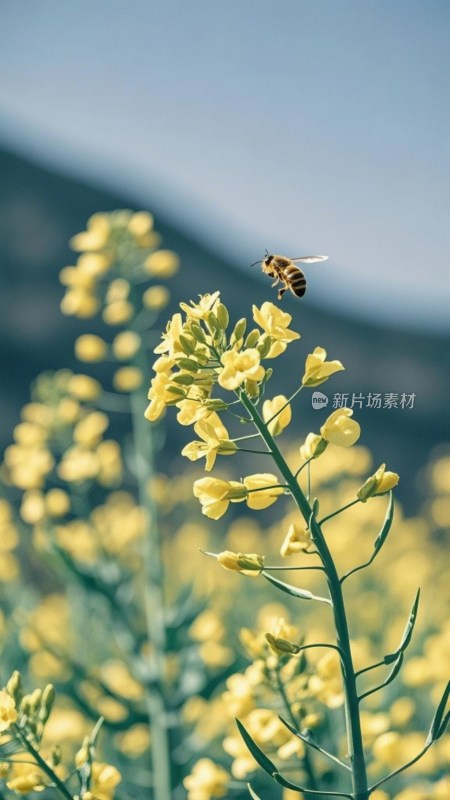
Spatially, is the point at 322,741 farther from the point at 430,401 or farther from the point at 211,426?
the point at 430,401

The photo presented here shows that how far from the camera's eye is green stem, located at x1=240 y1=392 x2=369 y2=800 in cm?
100

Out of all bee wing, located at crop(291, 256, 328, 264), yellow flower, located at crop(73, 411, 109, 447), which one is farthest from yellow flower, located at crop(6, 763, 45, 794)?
yellow flower, located at crop(73, 411, 109, 447)

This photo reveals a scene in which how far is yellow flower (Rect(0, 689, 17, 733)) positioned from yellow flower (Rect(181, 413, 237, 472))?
1.38ft

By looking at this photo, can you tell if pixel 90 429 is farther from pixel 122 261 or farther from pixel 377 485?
pixel 377 485

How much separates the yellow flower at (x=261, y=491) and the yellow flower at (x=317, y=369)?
137mm

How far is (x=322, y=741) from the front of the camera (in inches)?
69.0

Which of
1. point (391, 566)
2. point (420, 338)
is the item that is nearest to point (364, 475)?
point (391, 566)

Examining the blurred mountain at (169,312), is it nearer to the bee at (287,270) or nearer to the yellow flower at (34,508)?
the yellow flower at (34,508)

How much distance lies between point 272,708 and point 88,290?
1.41 metres

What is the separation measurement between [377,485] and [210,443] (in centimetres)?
22

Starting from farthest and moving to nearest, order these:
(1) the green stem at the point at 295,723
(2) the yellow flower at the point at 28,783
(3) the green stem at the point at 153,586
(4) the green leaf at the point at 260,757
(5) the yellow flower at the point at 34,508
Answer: (5) the yellow flower at the point at 34,508 < (3) the green stem at the point at 153,586 < (1) the green stem at the point at 295,723 < (2) the yellow flower at the point at 28,783 < (4) the green leaf at the point at 260,757

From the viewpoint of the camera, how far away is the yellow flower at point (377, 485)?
3.60 ft

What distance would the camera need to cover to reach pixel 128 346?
245cm

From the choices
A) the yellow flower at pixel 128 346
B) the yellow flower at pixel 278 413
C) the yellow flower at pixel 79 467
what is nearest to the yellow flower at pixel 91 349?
the yellow flower at pixel 128 346
